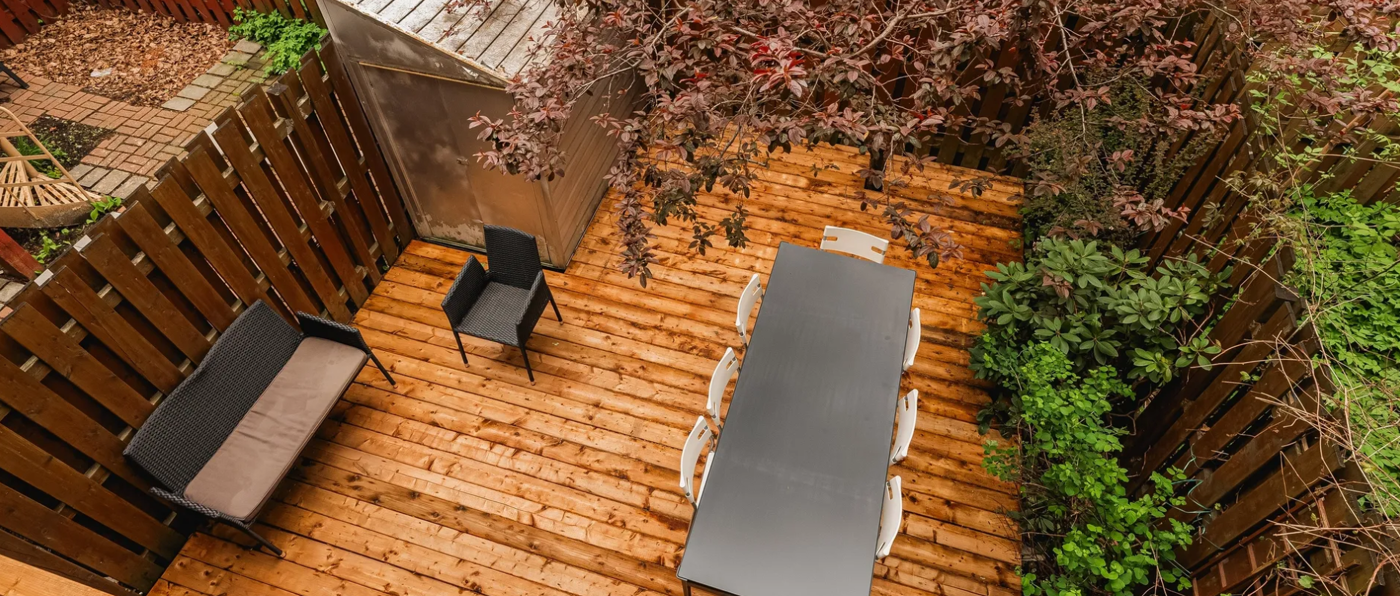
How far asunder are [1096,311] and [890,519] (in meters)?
1.80

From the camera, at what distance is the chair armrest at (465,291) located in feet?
14.7

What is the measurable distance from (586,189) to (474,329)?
1.57m

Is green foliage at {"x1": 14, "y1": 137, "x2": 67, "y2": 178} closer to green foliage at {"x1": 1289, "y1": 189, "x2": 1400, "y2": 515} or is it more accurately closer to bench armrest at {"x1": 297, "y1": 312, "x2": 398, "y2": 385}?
bench armrest at {"x1": 297, "y1": 312, "x2": 398, "y2": 385}

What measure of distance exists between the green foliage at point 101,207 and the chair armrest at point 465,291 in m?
3.63

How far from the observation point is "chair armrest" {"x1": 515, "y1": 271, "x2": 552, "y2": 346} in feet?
14.4

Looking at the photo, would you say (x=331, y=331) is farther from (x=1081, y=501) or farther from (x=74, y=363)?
(x=1081, y=501)

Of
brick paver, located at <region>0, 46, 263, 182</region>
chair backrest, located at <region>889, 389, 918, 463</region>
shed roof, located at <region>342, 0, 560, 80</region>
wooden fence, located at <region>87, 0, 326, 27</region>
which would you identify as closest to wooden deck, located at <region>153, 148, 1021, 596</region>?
chair backrest, located at <region>889, 389, 918, 463</region>

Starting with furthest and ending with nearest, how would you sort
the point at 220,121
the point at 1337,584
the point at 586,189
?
the point at 586,189 → the point at 220,121 → the point at 1337,584

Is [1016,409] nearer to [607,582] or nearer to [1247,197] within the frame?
[1247,197]

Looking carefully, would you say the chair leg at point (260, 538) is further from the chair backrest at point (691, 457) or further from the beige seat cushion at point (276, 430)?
the chair backrest at point (691, 457)

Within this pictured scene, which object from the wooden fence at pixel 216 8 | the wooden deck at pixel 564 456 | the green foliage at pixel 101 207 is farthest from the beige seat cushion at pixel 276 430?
the wooden fence at pixel 216 8

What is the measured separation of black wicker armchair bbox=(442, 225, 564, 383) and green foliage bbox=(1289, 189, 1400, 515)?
13.2 feet

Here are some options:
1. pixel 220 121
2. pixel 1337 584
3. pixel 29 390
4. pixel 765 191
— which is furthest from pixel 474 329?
pixel 1337 584

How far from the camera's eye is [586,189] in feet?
18.3
